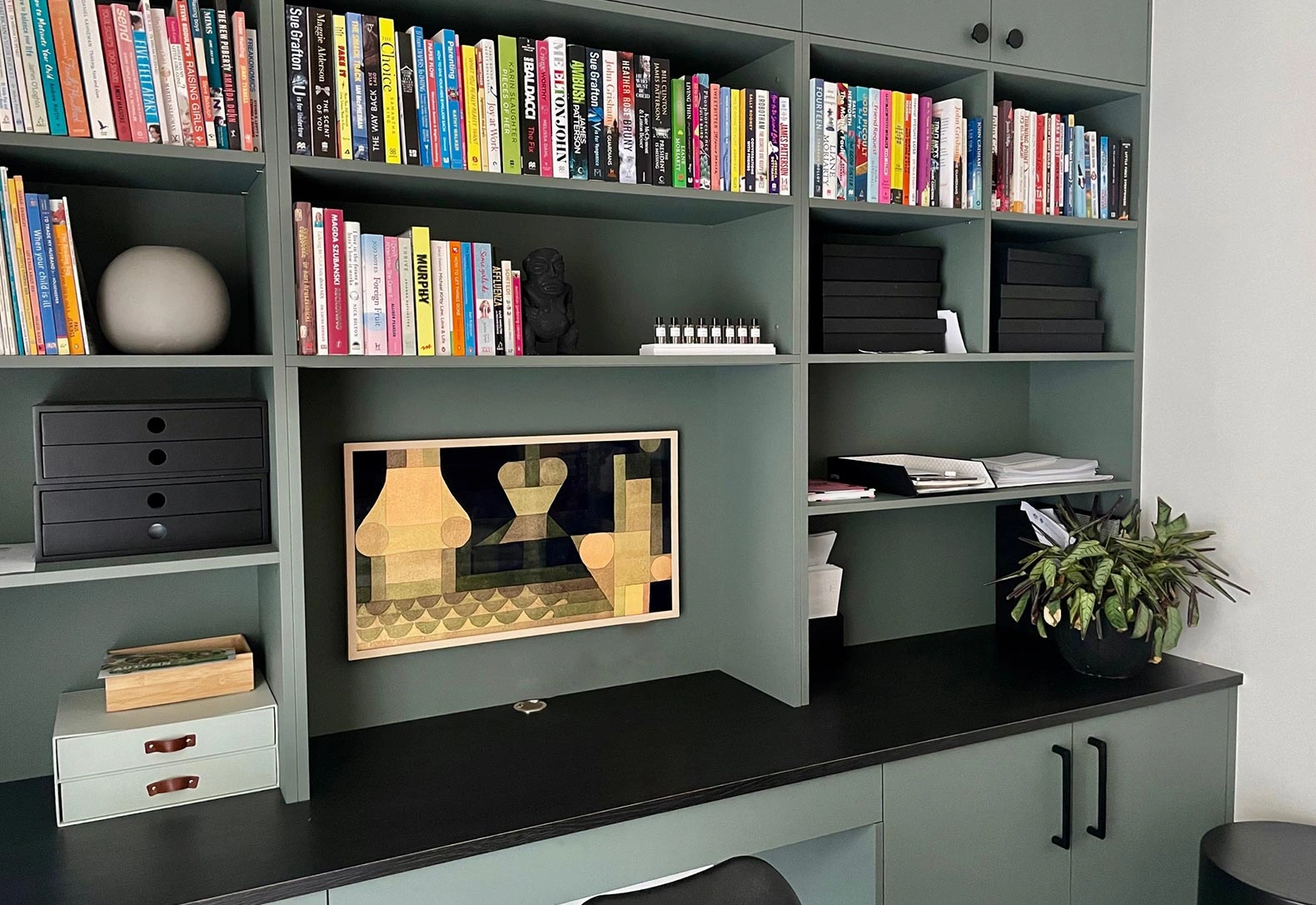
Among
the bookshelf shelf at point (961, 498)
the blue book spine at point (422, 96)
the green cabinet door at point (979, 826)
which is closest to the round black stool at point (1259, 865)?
the green cabinet door at point (979, 826)

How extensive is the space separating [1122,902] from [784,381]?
1.41 m

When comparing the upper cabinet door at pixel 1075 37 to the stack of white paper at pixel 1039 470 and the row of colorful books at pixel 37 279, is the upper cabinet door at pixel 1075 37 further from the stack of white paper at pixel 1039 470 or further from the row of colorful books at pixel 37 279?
the row of colorful books at pixel 37 279

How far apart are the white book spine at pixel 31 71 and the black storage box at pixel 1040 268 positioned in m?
2.03

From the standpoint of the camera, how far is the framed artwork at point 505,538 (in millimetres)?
2172

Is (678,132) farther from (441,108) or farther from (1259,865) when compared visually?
(1259,865)

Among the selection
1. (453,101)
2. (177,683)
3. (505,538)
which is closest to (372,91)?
(453,101)

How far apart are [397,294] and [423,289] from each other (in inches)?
2.0

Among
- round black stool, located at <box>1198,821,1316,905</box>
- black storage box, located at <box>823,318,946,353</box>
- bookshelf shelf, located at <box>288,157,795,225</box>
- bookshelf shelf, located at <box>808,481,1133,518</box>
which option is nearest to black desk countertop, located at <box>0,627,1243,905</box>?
round black stool, located at <box>1198,821,1316,905</box>

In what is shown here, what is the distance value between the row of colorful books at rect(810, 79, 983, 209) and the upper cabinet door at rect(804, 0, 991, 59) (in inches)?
4.2

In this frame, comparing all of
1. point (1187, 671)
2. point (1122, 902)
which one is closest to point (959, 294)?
point (1187, 671)

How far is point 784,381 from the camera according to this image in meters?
2.26

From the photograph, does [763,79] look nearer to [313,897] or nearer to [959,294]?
[959,294]

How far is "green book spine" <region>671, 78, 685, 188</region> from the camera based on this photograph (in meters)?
2.11

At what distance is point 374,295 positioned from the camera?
6.13 ft
